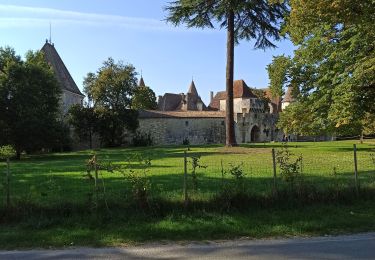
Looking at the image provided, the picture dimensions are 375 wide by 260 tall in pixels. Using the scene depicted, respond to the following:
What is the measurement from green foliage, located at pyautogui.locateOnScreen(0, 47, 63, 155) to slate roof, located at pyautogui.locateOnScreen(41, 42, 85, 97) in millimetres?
33307

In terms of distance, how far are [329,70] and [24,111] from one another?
22578 millimetres

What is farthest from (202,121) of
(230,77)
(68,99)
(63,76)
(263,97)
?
(230,77)

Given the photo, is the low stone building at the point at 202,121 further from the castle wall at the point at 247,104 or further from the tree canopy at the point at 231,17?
the tree canopy at the point at 231,17

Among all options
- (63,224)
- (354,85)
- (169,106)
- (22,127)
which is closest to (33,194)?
(63,224)

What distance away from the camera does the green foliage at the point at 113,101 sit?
59844 millimetres

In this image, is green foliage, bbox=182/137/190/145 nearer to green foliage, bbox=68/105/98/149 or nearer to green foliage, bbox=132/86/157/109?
green foliage, bbox=68/105/98/149

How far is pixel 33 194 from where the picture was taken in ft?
37.1

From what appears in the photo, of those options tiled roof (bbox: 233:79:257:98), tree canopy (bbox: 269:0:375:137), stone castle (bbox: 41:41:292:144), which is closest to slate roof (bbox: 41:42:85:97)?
stone castle (bbox: 41:41:292:144)

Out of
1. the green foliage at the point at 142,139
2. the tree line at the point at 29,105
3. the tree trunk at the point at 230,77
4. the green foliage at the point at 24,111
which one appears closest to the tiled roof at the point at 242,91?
the green foliage at the point at 142,139

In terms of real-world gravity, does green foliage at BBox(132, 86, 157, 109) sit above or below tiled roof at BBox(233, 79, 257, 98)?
below

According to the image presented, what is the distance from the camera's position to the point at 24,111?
36.3 metres

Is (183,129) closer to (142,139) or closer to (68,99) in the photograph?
(142,139)

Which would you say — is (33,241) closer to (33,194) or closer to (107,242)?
(107,242)

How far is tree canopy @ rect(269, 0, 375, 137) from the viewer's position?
2389 cm
